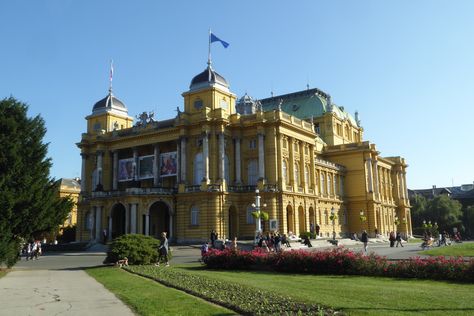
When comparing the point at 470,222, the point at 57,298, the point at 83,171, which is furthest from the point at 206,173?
the point at 470,222

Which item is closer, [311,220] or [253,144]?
[253,144]

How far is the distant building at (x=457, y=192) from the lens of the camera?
433ft

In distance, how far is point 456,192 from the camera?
144 metres

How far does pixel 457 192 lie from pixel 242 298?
5755 inches

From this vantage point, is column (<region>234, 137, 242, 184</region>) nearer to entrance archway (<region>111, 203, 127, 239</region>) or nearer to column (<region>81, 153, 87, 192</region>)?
entrance archway (<region>111, 203, 127, 239</region>)

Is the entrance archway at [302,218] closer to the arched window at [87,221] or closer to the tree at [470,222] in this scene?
the arched window at [87,221]

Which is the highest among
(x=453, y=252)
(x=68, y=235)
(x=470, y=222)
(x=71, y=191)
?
(x=71, y=191)

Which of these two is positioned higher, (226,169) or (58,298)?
(226,169)

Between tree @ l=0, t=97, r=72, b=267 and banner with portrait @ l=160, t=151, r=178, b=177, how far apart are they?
114ft

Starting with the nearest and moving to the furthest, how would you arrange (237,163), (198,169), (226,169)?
(226,169) < (198,169) < (237,163)

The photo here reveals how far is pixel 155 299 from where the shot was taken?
1411 centimetres

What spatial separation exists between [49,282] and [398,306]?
14.9m

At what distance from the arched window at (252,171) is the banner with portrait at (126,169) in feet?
56.8

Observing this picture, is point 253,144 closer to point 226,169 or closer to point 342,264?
point 226,169
